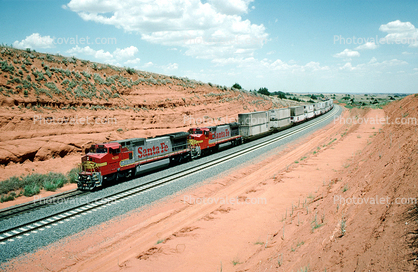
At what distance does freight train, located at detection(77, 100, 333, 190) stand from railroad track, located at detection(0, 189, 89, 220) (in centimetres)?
89

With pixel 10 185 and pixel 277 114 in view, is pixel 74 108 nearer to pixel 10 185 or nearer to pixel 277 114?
pixel 10 185

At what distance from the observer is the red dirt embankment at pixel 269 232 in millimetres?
6098

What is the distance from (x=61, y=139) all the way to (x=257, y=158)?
19839 millimetres

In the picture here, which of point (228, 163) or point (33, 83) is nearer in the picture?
point (228, 163)

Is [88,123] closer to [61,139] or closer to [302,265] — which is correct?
[61,139]

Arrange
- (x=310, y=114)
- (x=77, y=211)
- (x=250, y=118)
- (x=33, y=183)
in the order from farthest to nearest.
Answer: (x=310, y=114) → (x=250, y=118) → (x=33, y=183) → (x=77, y=211)

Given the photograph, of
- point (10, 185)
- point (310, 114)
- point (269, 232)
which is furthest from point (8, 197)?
point (310, 114)

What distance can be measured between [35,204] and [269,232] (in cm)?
1400

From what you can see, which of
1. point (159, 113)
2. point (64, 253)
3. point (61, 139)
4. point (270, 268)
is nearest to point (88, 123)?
point (61, 139)

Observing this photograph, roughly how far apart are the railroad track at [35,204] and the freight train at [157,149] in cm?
89

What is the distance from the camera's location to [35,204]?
14.9 m

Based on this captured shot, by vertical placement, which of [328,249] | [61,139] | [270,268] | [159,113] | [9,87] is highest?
[9,87]

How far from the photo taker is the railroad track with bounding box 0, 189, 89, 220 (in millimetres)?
13500

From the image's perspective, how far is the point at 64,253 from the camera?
32.4 feet
